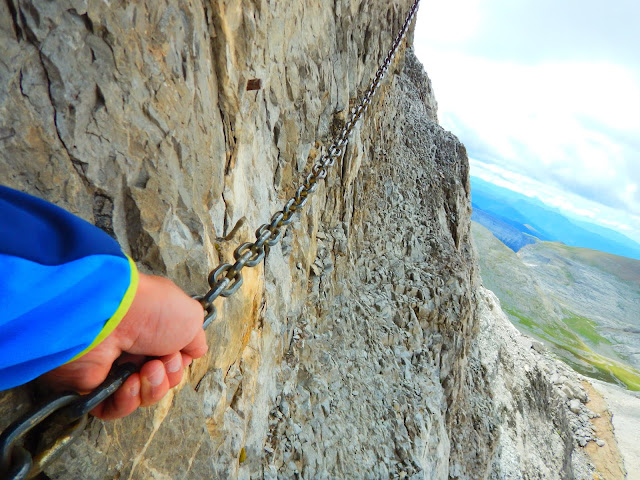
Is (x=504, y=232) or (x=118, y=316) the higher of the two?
(x=118, y=316)

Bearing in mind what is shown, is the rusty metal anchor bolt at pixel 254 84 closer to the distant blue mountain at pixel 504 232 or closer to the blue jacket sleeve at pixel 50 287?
the blue jacket sleeve at pixel 50 287

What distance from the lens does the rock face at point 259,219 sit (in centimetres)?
186

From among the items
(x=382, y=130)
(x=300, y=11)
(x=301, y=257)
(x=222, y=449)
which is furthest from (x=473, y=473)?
(x=300, y=11)

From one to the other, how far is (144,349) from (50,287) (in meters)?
0.51

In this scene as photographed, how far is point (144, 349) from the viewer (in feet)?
4.97

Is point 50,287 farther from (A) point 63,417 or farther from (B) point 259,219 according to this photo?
(B) point 259,219

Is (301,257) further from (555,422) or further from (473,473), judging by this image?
Answer: (555,422)

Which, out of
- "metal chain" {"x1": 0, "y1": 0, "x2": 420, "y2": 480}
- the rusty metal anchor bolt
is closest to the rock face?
the rusty metal anchor bolt

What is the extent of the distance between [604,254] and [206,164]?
14228 centimetres

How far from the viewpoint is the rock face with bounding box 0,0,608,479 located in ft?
6.11

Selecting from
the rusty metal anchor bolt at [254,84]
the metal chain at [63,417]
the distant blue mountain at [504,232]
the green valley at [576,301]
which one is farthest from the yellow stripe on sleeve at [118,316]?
the distant blue mountain at [504,232]

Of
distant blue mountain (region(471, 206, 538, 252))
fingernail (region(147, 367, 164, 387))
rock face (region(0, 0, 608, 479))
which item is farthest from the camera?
distant blue mountain (region(471, 206, 538, 252))

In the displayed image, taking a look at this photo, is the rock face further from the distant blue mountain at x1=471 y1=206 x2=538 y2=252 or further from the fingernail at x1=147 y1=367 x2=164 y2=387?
the distant blue mountain at x1=471 y1=206 x2=538 y2=252

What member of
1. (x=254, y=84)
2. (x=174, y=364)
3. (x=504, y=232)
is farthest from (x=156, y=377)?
(x=504, y=232)
